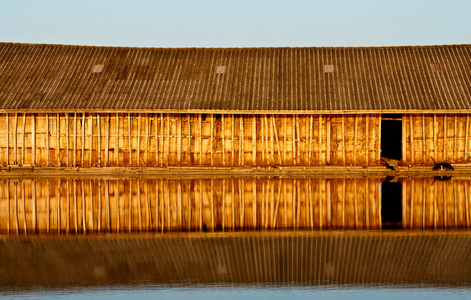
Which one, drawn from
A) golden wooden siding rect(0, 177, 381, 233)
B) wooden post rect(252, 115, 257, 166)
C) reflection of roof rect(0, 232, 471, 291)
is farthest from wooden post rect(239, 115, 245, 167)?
reflection of roof rect(0, 232, 471, 291)

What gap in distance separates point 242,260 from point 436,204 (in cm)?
1108

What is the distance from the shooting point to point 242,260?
56.7 ft

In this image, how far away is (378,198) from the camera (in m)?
28.1

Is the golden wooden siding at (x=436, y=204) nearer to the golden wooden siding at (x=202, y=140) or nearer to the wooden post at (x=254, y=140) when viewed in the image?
the golden wooden siding at (x=202, y=140)

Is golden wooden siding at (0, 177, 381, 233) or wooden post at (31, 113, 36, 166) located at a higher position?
wooden post at (31, 113, 36, 166)

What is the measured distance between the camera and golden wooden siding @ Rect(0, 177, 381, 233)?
2248 centimetres

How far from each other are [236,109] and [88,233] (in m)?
22.1

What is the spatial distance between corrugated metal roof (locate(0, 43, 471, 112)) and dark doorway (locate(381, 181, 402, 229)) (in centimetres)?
1067

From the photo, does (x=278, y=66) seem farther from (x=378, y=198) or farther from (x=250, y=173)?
(x=378, y=198)

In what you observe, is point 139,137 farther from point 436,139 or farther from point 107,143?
point 436,139

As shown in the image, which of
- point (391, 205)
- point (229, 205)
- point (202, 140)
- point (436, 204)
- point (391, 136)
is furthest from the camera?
point (391, 136)

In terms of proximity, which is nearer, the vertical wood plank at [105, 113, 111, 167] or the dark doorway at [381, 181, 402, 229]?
the dark doorway at [381, 181, 402, 229]

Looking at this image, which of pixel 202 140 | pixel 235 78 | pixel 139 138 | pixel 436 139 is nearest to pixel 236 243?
pixel 202 140

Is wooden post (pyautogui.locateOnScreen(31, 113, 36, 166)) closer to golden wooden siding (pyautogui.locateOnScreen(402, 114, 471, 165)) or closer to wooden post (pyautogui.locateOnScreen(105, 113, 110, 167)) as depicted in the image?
wooden post (pyautogui.locateOnScreen(105, 113, 110, 167))
